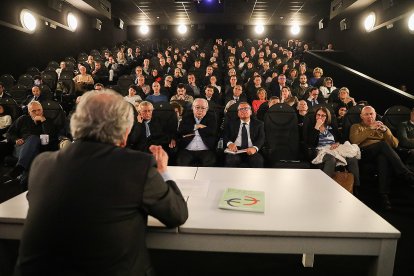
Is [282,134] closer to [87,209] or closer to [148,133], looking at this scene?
[148,133]

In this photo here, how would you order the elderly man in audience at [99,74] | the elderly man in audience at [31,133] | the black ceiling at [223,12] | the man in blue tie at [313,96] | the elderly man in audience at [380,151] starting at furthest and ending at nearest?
the black ceiling at [223,12] < the elderly man in audience at [99,74] < the man in blue tie at [313,96] < the elderly man in audience at [31,133] < the elderly man in audience at [380,151]

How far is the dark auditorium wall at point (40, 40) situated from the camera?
7723 mm

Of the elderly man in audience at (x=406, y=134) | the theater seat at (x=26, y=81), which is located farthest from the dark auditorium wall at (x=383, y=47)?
the theater seat at (x=26, y=81)

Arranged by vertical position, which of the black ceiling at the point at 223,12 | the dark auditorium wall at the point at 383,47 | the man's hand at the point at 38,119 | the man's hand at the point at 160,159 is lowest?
the man's hand at the point at 38,119

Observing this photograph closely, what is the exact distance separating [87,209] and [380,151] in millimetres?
3239

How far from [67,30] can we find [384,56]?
9487 millimetres

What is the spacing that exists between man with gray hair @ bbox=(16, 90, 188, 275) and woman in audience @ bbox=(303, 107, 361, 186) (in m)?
2.66

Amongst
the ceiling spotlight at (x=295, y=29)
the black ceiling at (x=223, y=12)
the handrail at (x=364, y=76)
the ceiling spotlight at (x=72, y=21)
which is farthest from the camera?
the ceiling spotlight at (x=295, y=29)

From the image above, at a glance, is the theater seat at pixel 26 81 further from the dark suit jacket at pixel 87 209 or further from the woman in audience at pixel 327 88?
the dark suit jacket at pixel 87 209

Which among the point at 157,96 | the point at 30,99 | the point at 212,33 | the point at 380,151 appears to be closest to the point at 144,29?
the point at 212,33

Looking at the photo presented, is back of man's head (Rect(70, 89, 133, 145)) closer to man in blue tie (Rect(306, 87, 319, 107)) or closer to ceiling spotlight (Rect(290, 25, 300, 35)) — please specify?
man in blue tie (Rect(306, 87, 319, 107))

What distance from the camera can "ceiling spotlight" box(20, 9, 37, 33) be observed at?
8.18 metres

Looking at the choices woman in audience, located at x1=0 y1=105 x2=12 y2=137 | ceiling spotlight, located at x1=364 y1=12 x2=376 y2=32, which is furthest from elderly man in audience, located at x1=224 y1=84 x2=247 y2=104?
ceiling spotlight, located at x1=364 y1=12 x2=376 y2=32

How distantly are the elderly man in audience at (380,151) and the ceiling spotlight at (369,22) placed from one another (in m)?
6.71
